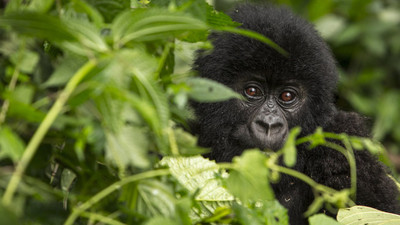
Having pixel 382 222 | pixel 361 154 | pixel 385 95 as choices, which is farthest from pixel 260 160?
pixel 385 95

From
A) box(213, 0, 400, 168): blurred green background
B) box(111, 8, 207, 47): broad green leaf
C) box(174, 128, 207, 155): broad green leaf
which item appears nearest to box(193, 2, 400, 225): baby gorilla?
box(174, 128, 207, 155): broad green leaf

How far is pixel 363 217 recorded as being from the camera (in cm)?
201

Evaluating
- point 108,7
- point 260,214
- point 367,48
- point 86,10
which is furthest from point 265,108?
point 367,48

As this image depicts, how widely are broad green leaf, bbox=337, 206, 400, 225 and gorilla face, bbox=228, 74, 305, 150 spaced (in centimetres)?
99

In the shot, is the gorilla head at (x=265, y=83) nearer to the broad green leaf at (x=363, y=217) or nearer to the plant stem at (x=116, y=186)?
Answer: the broad green leaf at (x=363, y=217)

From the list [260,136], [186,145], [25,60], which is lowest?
Answer: [260,136]

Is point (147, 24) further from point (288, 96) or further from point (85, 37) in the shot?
point (288, 96)

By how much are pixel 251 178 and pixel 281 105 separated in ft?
6.93

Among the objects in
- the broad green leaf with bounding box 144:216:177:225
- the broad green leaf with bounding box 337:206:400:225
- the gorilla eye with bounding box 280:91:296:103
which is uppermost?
the broad green leaf with bounding box 144:216:177:225

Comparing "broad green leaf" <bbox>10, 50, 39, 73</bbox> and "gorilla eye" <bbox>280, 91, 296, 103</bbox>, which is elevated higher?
"broad green leaf" <bbox>10, 50, 39, 73</bbox>

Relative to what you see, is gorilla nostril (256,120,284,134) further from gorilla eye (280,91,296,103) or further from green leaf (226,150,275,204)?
green leaf (226,150,275,204)

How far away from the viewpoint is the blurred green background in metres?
6.51

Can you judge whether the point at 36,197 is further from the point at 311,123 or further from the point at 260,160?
the point at 311,123

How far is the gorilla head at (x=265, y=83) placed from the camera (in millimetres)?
3092
